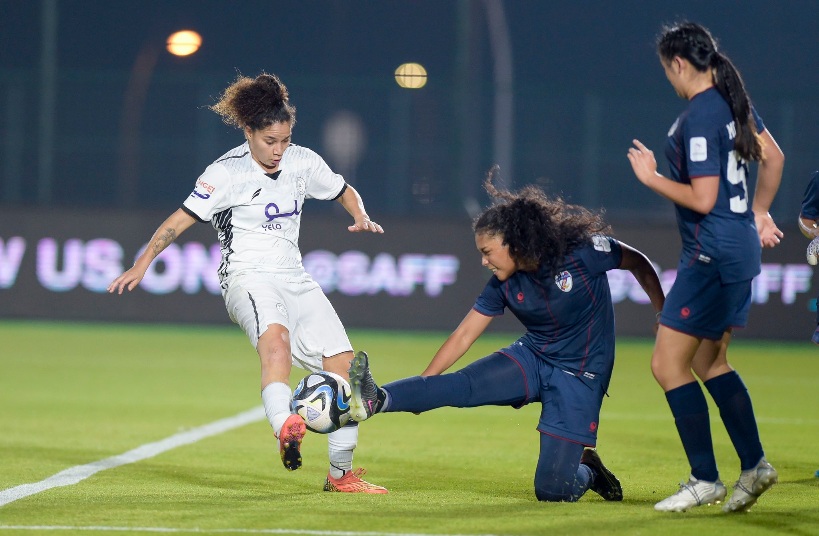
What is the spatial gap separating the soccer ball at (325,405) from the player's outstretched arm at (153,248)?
1.07 meters

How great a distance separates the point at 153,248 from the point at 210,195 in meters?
0.41

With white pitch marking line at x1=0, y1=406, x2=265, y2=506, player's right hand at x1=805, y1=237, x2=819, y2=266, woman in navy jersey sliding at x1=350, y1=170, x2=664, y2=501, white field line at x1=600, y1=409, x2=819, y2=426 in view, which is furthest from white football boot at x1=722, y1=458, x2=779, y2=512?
white field line at x1=600, y1=409, x2=819, y2=426

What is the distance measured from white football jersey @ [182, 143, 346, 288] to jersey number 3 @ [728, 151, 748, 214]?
2.29 meters

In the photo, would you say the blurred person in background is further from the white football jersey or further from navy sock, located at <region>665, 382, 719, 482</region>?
the white football jersey

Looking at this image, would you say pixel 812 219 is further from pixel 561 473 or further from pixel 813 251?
pixel 561 473

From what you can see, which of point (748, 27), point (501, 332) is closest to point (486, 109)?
point (748, 27)

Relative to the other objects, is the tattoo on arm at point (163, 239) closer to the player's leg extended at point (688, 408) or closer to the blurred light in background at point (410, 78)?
the player's leg extended at point (688, 408)

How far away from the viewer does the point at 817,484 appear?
6.68 metres

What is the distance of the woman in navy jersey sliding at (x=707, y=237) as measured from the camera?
534cm

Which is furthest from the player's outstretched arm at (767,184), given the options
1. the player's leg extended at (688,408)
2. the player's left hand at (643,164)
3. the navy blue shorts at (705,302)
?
the player's leg extended at (688,408)

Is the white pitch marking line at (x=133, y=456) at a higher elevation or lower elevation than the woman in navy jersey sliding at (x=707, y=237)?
lower

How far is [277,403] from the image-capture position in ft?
19.4

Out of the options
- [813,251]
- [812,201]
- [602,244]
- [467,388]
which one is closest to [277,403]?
[467,388]

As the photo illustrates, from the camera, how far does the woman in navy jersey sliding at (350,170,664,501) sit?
6039 mm
